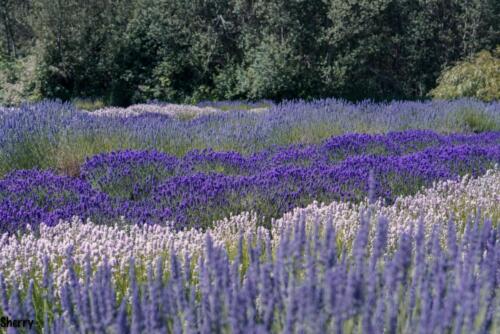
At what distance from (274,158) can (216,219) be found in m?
1.71

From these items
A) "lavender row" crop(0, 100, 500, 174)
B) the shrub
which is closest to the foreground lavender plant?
"lavender row" crop(0, 100, 500, 174)

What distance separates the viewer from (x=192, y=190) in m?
4.27

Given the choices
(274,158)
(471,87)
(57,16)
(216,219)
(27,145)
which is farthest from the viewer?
(57,16)

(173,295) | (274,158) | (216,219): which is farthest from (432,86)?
(173,295)

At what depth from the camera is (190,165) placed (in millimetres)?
5199

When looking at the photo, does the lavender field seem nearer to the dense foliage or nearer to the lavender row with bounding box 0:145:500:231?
the lavender row with bounding box 0:145:500:231

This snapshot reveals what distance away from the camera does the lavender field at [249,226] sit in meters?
1.71

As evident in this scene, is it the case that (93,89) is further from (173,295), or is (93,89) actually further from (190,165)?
(173,295)

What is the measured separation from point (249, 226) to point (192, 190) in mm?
840

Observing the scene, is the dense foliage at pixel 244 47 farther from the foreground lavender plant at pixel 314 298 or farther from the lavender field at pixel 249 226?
the foreground lavender plant at pixel 314 298

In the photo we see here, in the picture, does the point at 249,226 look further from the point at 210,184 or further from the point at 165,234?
the point at 210,184

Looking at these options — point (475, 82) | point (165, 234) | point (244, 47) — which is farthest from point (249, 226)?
point (244, 47)

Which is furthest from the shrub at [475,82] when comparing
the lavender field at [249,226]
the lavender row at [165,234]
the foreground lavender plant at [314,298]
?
the foreground lavender plant at [314,298]

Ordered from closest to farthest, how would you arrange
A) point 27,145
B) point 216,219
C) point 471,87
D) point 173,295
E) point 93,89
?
point 173,295, point 216,219, point 27,145, point 471,87, point 93,89
